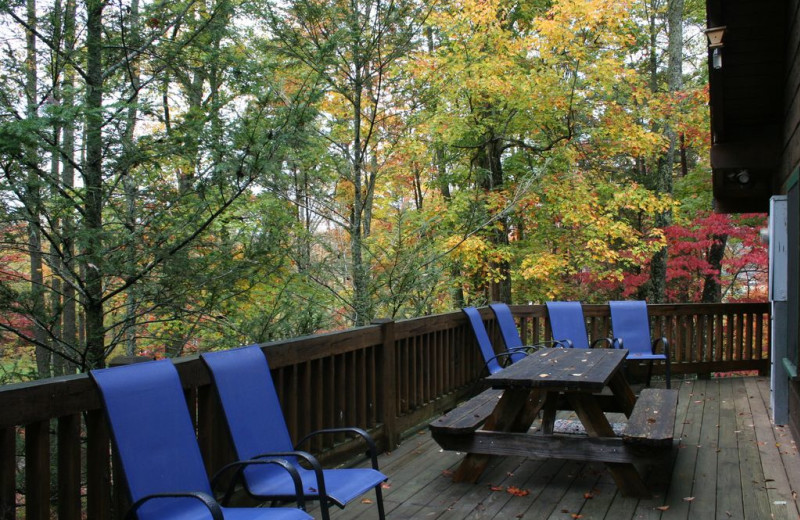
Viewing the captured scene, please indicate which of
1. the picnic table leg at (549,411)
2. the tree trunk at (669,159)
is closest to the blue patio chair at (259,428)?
the picnic table leg at (549,411)

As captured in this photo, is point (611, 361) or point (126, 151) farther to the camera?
point (611, 361)

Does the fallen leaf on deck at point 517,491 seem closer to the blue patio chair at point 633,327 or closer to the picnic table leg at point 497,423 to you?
the picnic table leg at point 497,423

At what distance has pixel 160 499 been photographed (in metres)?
2.31

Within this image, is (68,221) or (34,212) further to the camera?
(68,221)

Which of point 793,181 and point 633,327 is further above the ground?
point 793,181

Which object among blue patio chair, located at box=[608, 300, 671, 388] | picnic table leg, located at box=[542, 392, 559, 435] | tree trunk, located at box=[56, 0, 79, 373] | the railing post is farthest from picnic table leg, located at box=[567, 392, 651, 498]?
blue patio chair, located at box=[608, 300, 671, 388]

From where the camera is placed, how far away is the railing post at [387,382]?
177 inches

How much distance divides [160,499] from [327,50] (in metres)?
3.41

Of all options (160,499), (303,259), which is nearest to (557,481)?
(160,499)

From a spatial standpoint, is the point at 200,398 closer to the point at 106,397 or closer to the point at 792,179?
the point at 106,397

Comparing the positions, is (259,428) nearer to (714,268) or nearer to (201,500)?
(201,500)

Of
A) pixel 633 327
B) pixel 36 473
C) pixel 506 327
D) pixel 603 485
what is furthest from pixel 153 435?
pixel 633 327

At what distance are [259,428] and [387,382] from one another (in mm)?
1760

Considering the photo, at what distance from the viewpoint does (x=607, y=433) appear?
3.81 metres
